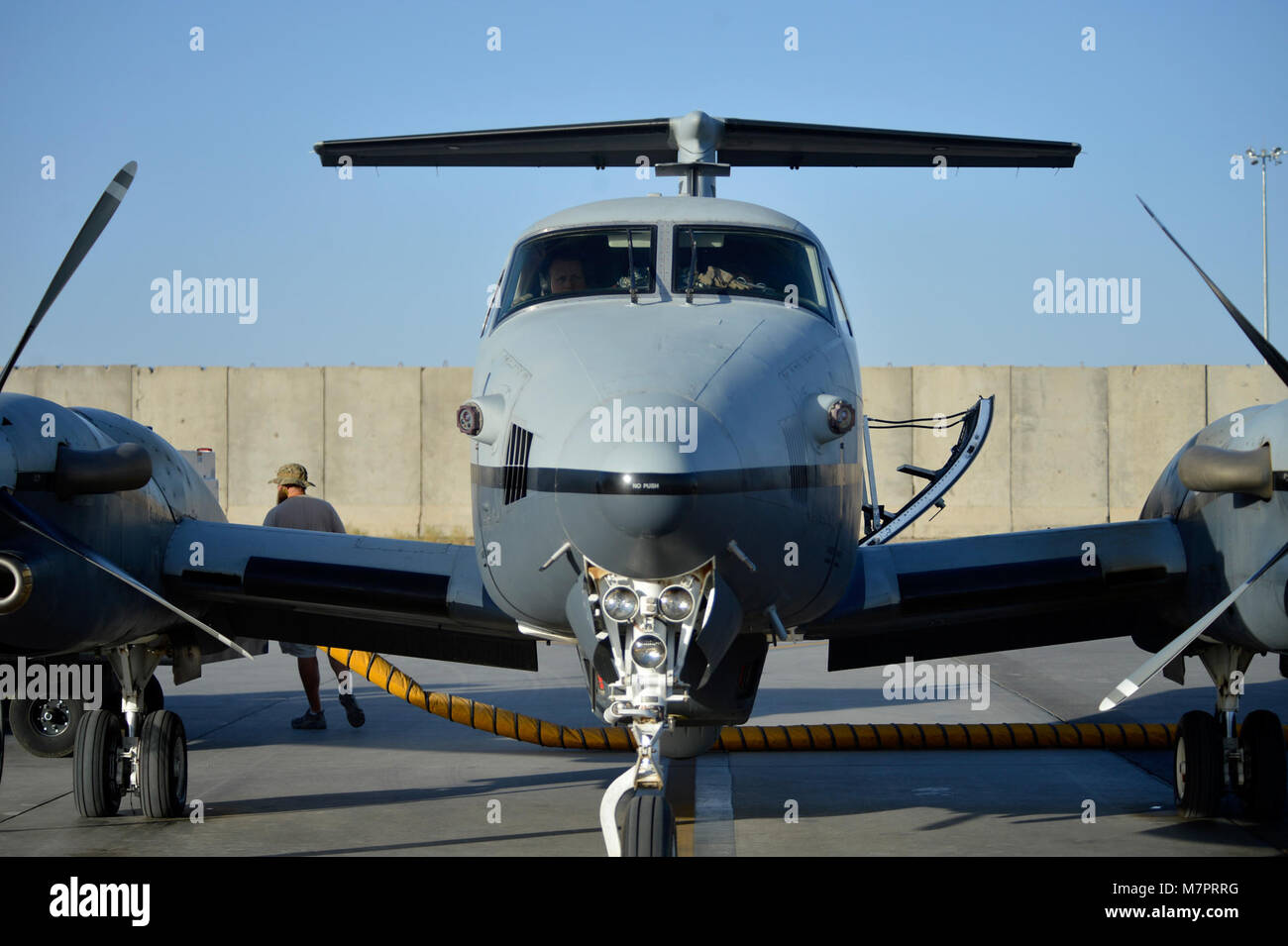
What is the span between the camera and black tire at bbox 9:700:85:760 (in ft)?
31.7

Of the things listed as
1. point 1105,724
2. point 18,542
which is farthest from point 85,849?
point 1105,724

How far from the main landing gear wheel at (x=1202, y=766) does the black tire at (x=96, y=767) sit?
6.28 metres

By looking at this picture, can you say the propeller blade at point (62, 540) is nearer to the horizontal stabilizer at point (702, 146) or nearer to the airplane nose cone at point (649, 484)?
the airplane nose cone at point (649, 484)

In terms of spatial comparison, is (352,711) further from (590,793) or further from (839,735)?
(839,735)

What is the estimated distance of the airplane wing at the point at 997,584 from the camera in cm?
688

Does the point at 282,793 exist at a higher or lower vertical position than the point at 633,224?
lower

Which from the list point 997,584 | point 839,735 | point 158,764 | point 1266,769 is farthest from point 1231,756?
point 158,764

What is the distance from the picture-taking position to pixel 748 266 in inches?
247

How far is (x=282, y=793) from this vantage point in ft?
27.6

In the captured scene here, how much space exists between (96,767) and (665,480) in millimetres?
4915
